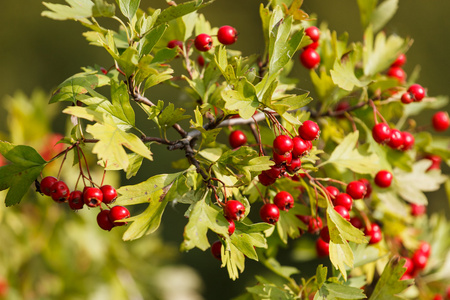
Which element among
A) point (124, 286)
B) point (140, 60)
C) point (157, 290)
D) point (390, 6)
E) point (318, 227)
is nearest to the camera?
point (140, 60)

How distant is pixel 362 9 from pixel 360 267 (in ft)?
2.46

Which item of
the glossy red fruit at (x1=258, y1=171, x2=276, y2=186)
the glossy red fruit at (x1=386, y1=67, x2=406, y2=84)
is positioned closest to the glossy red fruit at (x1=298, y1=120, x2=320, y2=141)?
the glossy red fruit at (x1=258, y1=171, x2=276, y2=186)

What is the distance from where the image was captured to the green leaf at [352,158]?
1088mm

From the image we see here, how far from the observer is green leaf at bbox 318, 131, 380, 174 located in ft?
3.57

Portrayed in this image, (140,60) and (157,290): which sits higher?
(140,60)

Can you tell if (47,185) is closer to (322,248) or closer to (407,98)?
(322,248)

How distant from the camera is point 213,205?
84 centimetres

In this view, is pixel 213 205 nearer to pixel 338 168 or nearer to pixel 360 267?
pixel 338 168

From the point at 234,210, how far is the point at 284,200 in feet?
0.58

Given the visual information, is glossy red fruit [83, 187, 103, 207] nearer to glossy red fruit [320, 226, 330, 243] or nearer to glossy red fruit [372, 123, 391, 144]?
glossy red fruit [320, 226, 330, 243]

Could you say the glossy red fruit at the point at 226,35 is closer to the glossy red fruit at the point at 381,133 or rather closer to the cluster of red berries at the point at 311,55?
the cluster of red berries at the point at 311,55

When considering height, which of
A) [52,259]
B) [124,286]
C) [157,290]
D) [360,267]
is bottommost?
[157,290]

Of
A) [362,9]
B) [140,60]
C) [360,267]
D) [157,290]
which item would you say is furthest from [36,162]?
[157,290]

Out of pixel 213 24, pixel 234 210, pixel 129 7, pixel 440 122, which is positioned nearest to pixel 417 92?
pixel 440 122
